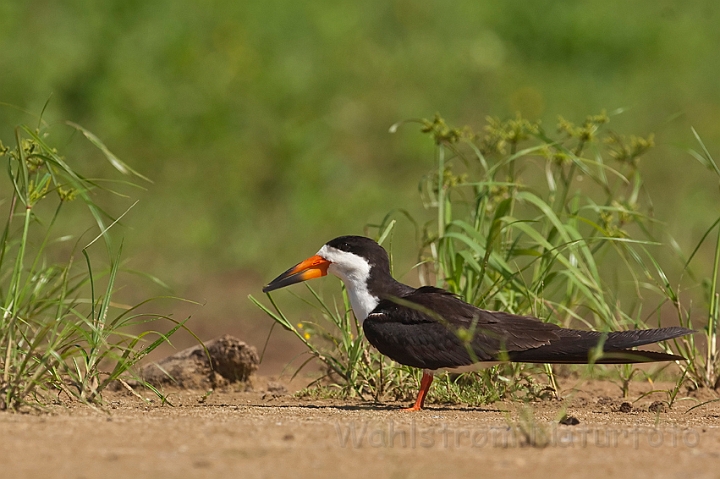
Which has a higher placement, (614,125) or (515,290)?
(614,125)

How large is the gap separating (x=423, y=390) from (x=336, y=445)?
1.54m

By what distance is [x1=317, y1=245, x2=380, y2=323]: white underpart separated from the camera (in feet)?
16.4

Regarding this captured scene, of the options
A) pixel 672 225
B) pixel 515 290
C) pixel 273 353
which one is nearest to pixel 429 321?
pixel 515 290

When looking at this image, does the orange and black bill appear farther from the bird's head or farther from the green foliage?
the green foliage

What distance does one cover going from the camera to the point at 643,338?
445cm

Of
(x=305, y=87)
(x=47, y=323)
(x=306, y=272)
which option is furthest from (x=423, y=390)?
(x=305, y=87)

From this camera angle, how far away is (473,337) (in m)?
4.59

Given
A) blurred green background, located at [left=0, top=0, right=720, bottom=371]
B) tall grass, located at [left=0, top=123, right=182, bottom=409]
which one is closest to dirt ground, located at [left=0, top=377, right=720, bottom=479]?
tall grass, located at [left=0, top=123, right=182, bottom=409]

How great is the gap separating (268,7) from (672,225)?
5.49m

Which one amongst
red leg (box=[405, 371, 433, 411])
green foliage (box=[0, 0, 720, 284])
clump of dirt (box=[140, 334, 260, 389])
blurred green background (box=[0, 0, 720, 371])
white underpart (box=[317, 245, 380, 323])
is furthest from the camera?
green foliage (box=[0, 0, 720, 284])

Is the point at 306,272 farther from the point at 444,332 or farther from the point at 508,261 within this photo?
the point at 508,261

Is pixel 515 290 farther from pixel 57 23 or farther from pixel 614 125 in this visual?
pixel 57 23

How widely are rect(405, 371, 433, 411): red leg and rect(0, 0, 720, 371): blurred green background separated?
10.4 feet

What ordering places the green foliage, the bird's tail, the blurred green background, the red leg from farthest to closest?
1. the green foliage
2. the blurred green background
3. the red leg
4. the bird's tail
